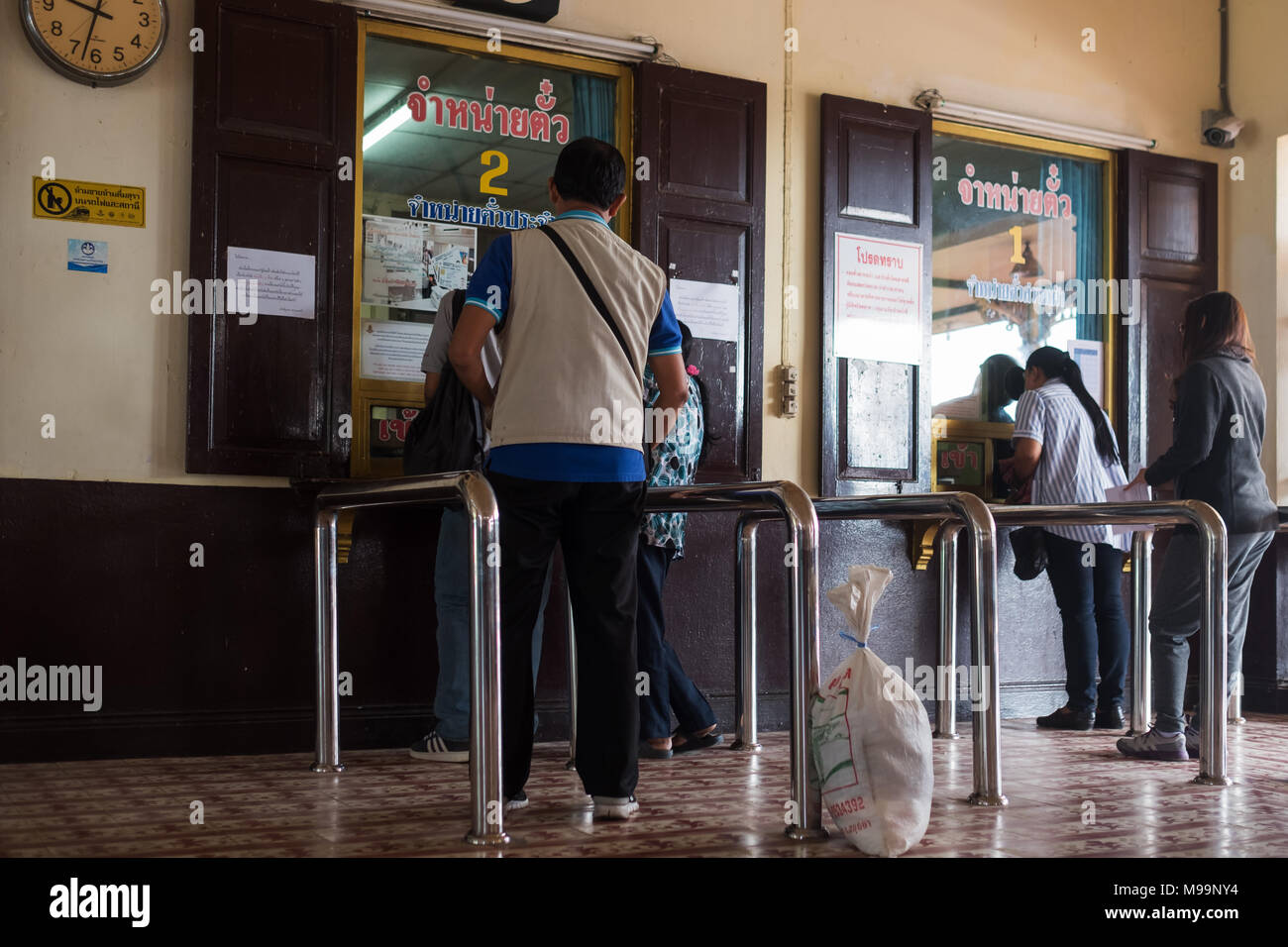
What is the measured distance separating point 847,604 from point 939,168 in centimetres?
321

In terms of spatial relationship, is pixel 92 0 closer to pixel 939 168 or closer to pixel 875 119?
pixel 875 119

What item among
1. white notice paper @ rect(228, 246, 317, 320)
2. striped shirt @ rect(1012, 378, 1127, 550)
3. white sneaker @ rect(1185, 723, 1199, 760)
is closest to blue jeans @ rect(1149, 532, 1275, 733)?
white sneaker @ rect(1185, 723, 1199, 760)

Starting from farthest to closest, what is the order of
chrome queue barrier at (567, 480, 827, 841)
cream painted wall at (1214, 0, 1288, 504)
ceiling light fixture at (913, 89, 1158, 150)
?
cream painted wall at (1214, 0, 1288, 504) < ceiling light fixture at (913, 89, 1158, 150) < chrome queue barrier at (567, 480, 827, 841)

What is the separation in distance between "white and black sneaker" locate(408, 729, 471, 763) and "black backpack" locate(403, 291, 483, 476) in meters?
0.85

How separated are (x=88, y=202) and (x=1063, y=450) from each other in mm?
3583

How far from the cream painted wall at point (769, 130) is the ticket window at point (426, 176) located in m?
0.34

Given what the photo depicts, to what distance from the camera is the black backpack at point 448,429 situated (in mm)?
3906

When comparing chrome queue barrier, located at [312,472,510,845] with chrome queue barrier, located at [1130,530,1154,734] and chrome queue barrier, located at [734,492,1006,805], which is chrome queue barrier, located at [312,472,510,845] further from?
chrome queue barrier, located at [1130,530,1154,734]

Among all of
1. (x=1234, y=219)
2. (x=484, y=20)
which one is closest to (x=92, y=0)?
(x=484, y=20)

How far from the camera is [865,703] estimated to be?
2.79m

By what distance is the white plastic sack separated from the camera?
8.93 ft
